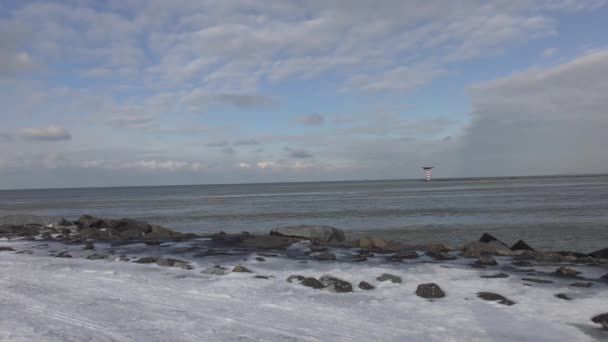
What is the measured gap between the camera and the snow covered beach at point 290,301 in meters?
6.67

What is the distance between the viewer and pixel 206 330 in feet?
22.1

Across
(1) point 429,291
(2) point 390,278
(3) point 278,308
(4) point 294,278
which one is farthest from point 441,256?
(3) point 278,308

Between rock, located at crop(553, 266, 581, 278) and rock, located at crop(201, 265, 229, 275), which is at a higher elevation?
rock, located at crop(553, 266, 581, 278)

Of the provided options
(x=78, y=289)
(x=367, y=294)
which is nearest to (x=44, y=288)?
(x=78, y=289)

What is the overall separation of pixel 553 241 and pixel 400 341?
17671mm

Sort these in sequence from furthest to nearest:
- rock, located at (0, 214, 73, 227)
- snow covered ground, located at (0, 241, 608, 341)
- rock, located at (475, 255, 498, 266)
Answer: rock, located at (0, 214, 73, 227) → rock, located at (475, 255, 498, 266) → snow covered ground, located at (0, 241, 608, 341)

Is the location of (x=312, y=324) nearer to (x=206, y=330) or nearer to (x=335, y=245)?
(x=206, y=330)

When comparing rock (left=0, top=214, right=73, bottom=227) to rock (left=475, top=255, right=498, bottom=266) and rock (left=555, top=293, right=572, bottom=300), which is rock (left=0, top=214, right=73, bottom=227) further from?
rock (left=555, top=293, right=572, bottom=300)

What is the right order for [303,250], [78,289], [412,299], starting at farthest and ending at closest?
1. [303,250]
2. [78,289]
3. [412,299]

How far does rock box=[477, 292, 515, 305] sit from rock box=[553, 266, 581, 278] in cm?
299

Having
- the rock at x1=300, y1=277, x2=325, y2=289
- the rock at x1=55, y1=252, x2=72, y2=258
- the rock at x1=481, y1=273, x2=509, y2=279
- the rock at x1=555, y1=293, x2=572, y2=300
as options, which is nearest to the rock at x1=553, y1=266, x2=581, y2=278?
the rock at x1=481, y1=273, x2=509, y2=279

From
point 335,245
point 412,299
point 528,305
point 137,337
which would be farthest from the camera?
point 335,245

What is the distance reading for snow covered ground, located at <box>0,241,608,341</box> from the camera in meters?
6.61

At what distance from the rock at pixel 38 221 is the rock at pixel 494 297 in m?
25.8
